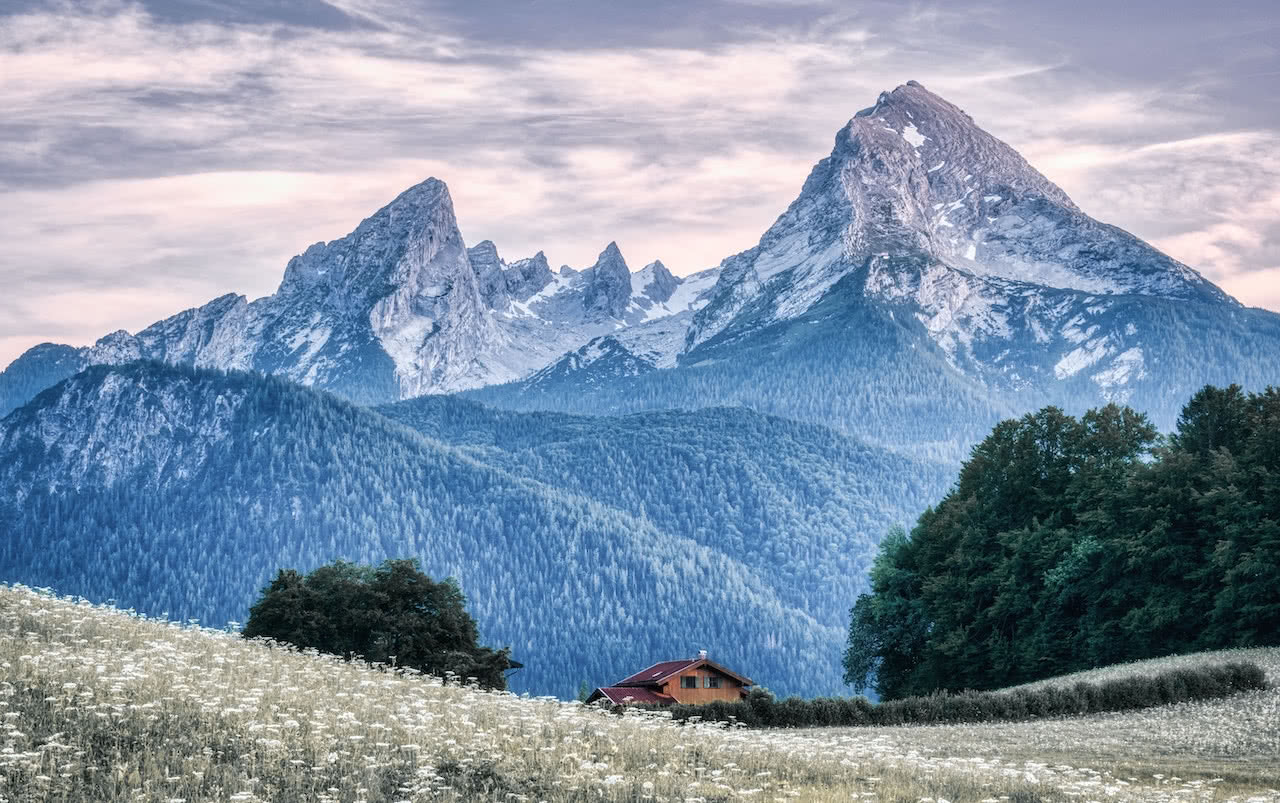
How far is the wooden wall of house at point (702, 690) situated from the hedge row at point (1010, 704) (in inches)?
1585

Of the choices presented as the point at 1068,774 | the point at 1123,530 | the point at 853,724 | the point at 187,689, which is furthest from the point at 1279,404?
the point at 187,689

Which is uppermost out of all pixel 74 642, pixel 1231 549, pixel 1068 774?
pixel 1231 549

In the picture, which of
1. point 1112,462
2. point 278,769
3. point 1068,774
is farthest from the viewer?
point 1112,462

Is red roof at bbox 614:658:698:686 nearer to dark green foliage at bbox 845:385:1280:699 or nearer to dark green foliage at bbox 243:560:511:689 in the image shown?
dark green foliage at bbox 845:385:1280:699

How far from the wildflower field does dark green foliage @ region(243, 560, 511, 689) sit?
1509 inches

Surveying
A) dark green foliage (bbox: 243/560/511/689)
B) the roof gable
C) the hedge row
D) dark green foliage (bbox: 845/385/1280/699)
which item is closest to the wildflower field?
the hedge row

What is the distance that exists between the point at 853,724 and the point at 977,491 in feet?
114

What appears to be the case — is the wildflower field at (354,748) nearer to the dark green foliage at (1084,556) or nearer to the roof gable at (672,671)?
the dark green foliage at (1084,556)

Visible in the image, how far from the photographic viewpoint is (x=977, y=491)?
84875 mm

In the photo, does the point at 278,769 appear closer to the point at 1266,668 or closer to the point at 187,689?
the point at 187,689

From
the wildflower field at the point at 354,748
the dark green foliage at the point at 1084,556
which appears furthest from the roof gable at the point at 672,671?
the wildflower field at the point at 354,748

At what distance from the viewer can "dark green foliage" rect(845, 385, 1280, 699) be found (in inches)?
2645

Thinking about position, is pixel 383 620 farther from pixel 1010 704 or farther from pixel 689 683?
pixel 1010 704

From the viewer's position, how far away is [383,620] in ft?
251
